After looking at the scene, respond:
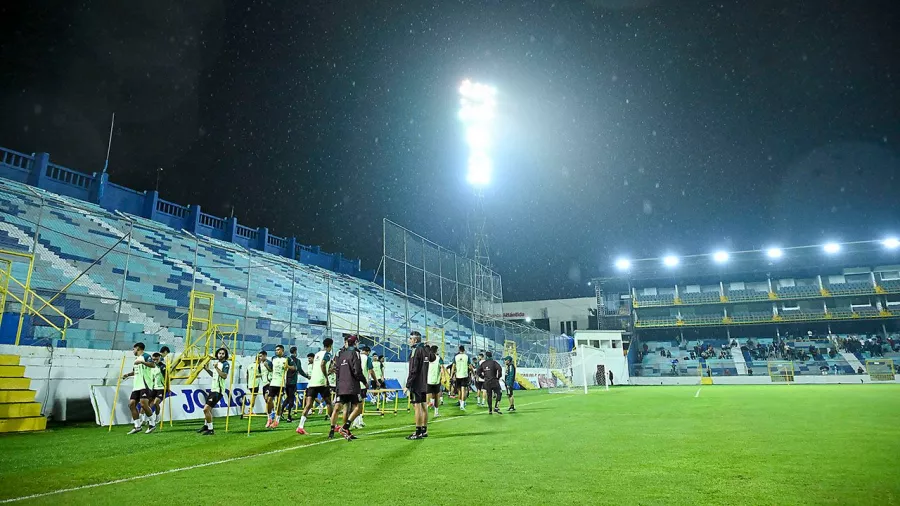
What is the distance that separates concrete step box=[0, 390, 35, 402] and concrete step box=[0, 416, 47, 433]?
420 millimetres

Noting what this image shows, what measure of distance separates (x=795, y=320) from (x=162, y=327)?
6142cm

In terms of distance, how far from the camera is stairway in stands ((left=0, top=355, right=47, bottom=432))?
11.0 m

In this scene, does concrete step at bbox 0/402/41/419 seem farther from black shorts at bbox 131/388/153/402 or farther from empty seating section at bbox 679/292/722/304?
empty seating section at bbox 679/292/722/304

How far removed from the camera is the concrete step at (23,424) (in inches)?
429

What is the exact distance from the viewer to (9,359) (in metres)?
11.8

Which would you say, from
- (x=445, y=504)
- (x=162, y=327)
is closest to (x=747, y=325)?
(x=162, y=327)

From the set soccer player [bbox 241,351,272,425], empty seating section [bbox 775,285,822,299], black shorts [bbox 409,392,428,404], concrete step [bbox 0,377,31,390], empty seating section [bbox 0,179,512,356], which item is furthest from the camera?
empty seating section [bbox 775,285,822,299]

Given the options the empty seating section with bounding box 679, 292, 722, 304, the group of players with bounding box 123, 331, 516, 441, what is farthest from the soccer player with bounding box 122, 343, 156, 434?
the empty seating section with bounding box 679, 292, 722, 304

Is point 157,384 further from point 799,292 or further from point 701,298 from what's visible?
point 799,292

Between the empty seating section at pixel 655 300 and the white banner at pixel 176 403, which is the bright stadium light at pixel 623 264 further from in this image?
the white banner at pixel 176 403

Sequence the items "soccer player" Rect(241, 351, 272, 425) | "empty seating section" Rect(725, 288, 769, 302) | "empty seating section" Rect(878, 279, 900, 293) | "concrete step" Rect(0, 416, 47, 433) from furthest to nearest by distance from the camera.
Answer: "empty seating section" Rect(725, 288, 769, 302), "empty seating section" Rect(878, 279, 900, 293), "soccer player" Rect(241, 351, 272, 425), "concrete step" Rect(0, 416, 47, 433)

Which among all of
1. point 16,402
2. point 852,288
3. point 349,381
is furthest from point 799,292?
point 16,402

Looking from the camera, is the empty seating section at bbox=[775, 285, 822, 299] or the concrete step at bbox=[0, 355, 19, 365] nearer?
the concrete step at bbox=[0, 355, 19, 365]

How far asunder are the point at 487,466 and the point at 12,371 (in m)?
11.6
